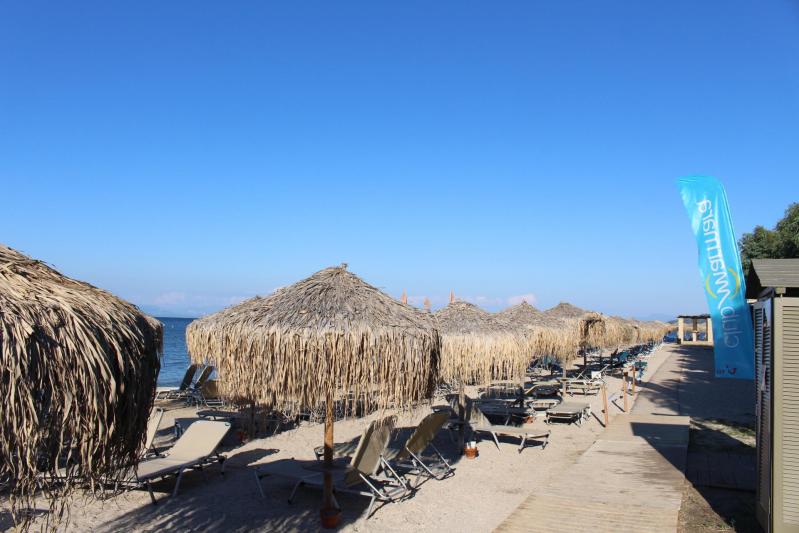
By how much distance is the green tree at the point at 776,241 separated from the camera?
21.2 meters

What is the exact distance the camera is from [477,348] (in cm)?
992

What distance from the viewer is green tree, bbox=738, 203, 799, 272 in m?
21.2

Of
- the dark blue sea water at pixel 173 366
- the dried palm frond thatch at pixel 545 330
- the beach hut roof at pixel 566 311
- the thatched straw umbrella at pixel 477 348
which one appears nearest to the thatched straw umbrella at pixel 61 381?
the thatched straw umbrella at pixel 477 348

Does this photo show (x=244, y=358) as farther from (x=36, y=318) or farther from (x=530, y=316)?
(x=530, y=316)

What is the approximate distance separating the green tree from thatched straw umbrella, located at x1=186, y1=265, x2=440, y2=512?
17.7 m

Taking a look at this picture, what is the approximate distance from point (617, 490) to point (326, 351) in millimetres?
3571

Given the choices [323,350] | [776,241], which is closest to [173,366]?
[776,241]

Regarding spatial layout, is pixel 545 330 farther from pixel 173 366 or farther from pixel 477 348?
pixel 173 366

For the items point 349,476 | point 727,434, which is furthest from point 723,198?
point 349,476

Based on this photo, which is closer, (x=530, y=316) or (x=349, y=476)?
(x=349, y=476)

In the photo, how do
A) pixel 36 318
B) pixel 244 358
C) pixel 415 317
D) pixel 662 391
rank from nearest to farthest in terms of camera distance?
pixel 36 318 < pixel 244 358 < pixel 415 317 < pixel 662 391

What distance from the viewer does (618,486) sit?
22.1 feet

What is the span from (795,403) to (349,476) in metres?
4.10

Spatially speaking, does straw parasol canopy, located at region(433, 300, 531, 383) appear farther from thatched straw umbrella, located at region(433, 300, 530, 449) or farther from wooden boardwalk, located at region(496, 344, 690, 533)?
wooden boardwalk, located at region(496, 344, 690, 533)
